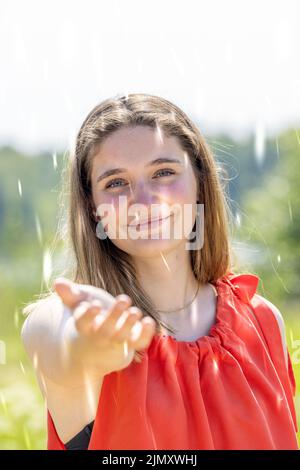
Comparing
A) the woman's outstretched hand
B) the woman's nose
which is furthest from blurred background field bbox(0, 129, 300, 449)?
the woman's outstretched hand

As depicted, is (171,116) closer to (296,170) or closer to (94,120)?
(94,120)

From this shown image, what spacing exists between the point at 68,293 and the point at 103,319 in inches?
3.7

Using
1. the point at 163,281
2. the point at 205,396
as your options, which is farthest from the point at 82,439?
the point at 163,281

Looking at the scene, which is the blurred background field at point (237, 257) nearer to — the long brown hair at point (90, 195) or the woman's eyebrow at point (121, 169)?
the long brown hair at point (90, 195)

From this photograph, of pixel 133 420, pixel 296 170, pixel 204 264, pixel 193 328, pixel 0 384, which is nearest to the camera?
pixel 133 420

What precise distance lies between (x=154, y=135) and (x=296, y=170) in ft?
38.2

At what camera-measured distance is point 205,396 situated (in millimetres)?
2275

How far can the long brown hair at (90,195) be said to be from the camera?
247 cm

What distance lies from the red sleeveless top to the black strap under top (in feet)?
0.13

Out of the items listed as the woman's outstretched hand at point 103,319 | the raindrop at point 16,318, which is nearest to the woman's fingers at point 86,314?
the woman's outstretched hand at point 103,319
